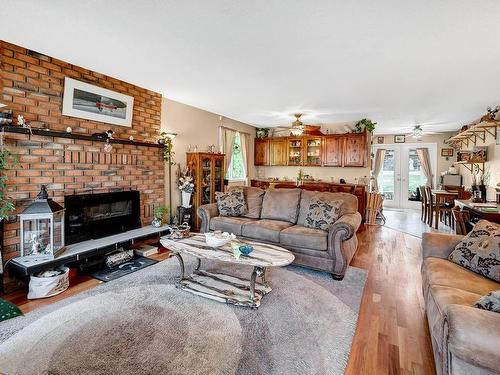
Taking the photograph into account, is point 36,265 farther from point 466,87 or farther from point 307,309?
point 466,87

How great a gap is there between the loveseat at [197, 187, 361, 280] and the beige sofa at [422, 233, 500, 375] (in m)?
1.15

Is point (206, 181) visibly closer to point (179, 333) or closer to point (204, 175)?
point (204, 175)

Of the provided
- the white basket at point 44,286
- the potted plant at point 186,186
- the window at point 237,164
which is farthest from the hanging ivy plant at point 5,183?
the window at point 237,164

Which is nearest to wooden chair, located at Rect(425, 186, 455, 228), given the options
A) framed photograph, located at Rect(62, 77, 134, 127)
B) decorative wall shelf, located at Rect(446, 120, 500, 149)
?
decorative wall shelf, located at Rect(446, 120, 500, 149)

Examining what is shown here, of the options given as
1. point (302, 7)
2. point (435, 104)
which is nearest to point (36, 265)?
point (302, 7)

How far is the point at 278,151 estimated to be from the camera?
7445mm

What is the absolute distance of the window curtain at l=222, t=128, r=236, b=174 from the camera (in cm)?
639

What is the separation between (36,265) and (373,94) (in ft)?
16.3

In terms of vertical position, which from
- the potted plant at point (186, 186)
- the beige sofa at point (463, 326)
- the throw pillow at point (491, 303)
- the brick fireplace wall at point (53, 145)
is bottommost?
the beige sofa at point (463, 326)

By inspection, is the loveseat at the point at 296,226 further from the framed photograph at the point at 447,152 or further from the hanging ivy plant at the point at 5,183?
the framed photograph at the point at 447,152

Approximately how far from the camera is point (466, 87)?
382 centimetres

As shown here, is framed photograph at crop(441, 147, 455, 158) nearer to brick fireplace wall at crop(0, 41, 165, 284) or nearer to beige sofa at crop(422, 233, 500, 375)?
beige sofa at crop(422, 233, 500, 375)

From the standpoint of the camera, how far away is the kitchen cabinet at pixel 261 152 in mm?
7586

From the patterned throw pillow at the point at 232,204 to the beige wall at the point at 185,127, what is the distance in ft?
3.90
